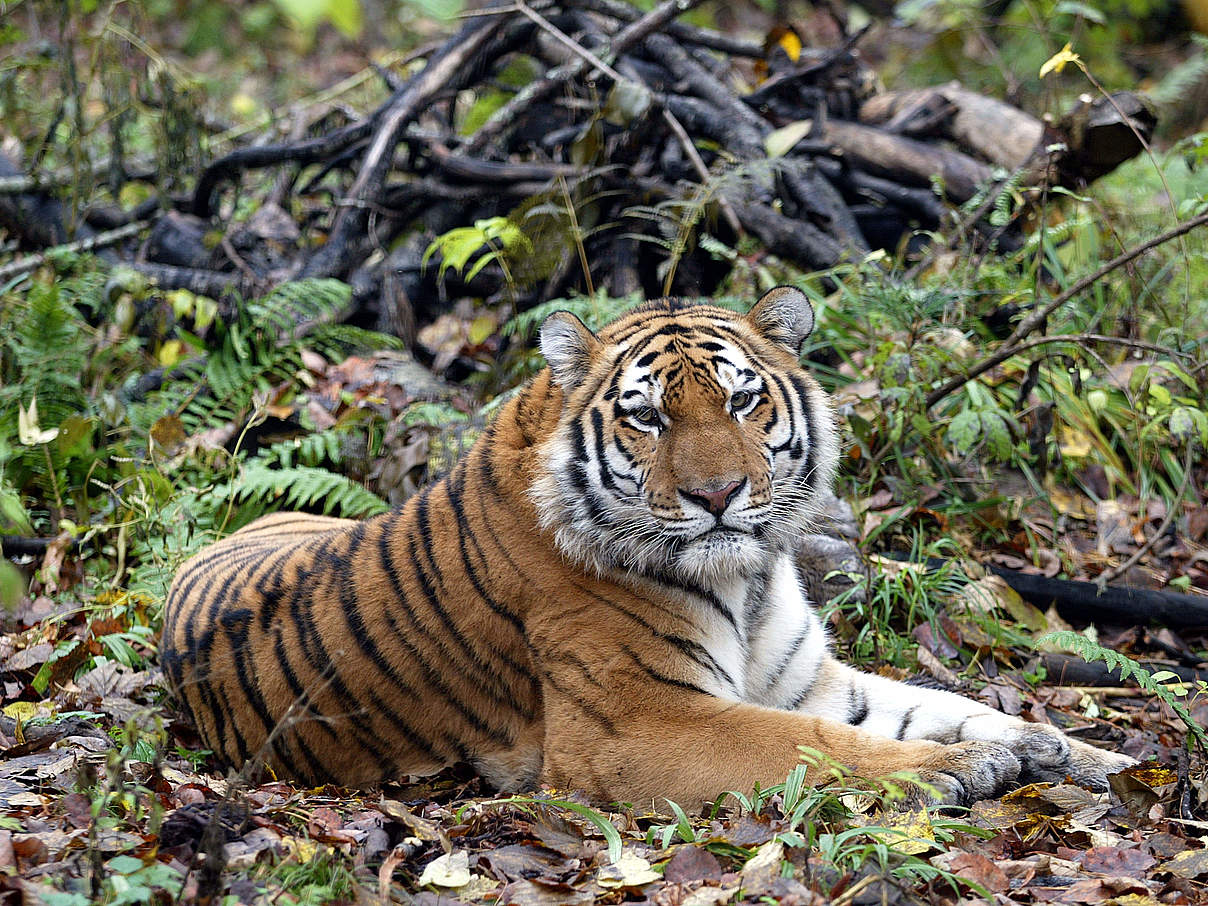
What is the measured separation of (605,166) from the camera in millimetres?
6625

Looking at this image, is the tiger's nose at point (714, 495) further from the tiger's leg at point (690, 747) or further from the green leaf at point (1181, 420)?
the green leaf at point (1181, 420)

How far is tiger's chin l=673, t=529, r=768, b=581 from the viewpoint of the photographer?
11.1 ft

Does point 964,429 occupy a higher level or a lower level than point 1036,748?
higher

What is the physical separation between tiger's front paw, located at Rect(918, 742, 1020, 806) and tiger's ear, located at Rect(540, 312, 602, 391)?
1648 millimetres

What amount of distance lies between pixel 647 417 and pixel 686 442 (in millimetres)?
182

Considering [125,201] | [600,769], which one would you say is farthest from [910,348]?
[125,201]

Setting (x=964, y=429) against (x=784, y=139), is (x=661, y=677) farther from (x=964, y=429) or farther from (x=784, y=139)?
(x=784, y=139)

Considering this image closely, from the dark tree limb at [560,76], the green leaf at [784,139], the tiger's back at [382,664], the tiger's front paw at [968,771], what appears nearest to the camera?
the tiger's front paw at [968,771]

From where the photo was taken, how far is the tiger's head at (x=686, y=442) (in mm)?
3352

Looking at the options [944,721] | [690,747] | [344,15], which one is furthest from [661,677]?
[344,15]

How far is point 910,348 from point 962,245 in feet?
3.73

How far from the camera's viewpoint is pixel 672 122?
6.55 meters

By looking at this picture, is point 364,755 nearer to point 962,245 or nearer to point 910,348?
point 910,348

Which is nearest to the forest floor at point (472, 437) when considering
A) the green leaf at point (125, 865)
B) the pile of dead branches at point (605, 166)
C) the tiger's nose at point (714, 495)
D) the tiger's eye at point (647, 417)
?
the green leaf at point (125, 865)
